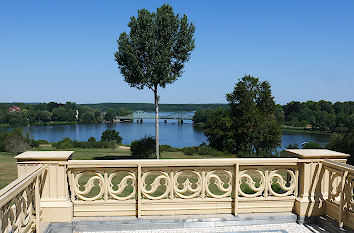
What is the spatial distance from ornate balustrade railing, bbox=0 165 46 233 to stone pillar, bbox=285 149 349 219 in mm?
3922

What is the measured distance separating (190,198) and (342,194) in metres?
2.23

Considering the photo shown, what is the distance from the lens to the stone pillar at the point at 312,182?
484 cm

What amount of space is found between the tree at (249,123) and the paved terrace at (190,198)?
30402 mm

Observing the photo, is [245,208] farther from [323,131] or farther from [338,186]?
[323,131]

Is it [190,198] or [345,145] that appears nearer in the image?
[190,198]

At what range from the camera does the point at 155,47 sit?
60.3 feet

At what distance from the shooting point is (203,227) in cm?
460

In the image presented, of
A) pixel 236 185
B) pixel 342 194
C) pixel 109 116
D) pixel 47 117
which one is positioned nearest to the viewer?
pixel 342 194

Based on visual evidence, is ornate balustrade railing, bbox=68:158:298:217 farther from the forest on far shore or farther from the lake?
the forest on far shore

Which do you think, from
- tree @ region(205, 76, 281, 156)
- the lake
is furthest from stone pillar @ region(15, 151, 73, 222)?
the lake

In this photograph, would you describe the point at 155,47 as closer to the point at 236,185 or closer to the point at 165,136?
the point at 236,185

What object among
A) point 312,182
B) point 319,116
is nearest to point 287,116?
point 319,116

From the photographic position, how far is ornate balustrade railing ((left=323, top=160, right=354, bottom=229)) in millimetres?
4274

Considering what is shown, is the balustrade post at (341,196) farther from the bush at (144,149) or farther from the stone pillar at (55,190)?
the bush at (144,149)
